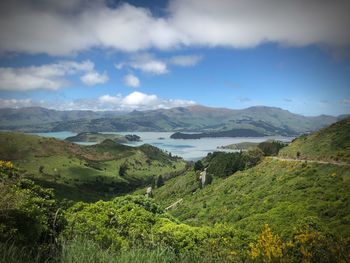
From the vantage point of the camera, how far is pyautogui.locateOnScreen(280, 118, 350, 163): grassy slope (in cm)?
6731

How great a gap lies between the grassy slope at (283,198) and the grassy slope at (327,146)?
0.44 metres

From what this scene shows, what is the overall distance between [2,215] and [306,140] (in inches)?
3510

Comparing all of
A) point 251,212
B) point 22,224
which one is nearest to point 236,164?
point 251,212

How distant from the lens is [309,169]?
64438mm

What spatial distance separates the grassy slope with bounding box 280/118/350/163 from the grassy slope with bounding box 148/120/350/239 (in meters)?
0.44

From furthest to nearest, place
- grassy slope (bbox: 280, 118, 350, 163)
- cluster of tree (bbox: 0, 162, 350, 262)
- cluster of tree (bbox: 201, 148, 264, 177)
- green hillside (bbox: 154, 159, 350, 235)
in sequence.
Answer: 1. cluster of tree (bbox: 201, 148, 264, 177)
2. grassy slope (bbox: 280, 118, 350, 163)
3. green hillside (bbox: 154, 159, 350, 235)
4. cluster of tree (bbox: 0, 162, 350, 262)

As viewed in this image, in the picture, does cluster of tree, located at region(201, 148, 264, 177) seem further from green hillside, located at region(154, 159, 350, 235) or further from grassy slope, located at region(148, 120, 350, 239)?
green hillside, located at region(154, 159, 350, 235)

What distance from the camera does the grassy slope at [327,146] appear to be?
67.3m

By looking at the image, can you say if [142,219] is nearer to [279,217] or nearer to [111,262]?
[279,217]

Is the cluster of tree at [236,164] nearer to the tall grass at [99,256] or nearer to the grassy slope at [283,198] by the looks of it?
the grassy slope at [283,198]

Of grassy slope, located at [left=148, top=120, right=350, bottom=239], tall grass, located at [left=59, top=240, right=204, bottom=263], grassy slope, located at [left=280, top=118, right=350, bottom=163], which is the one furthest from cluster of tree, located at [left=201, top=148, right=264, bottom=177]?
tall grass, located at [left=59, top=240, right=204, bottom=263]

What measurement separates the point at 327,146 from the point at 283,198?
2736cm

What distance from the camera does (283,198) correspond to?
5369cm

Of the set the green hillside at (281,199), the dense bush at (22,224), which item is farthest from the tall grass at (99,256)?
the green hillside at (281,199)
